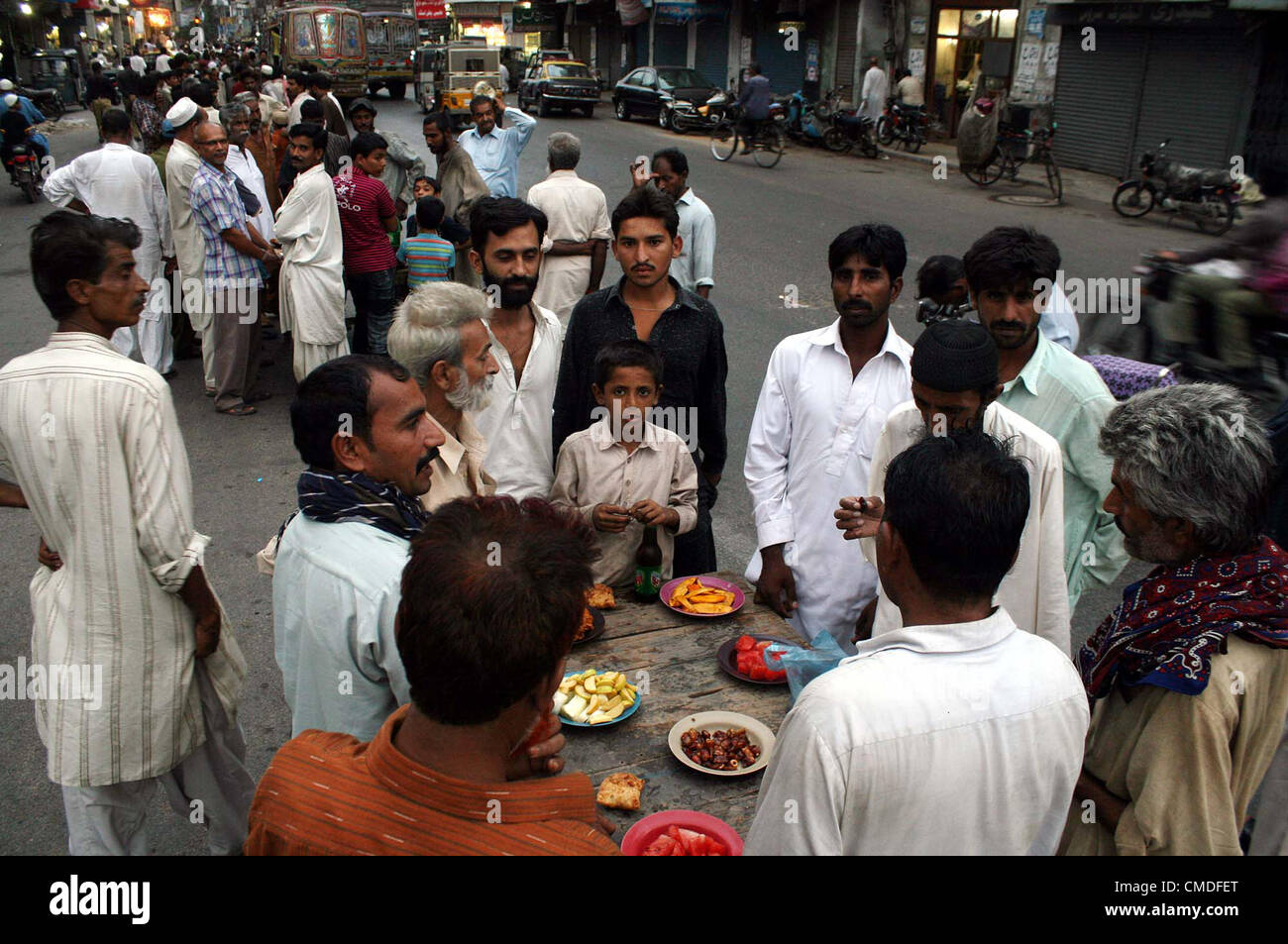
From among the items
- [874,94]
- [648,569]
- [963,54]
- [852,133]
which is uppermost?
[963,54]

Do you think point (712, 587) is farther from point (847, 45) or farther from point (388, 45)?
point (388, 45)

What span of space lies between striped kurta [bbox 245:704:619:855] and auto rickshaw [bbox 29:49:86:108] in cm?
3216

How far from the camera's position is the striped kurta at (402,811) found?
132cm

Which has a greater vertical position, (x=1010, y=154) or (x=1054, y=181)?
(x=1010, y=154)

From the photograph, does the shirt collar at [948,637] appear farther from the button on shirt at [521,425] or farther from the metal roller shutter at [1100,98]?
the metal roller shutter at [1100,98]

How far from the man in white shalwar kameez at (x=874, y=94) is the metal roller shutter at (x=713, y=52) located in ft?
31.8

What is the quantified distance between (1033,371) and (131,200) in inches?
265

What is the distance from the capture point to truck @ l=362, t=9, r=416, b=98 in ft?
104

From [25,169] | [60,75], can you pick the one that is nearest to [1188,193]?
[25,169]

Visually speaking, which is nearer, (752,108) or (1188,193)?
(1188,193)

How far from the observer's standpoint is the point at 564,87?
1066 inches

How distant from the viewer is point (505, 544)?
1.41m

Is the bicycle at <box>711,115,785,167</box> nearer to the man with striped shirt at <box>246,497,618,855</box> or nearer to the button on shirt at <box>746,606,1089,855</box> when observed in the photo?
the button on shirt at <box>746,606,1089,855</box>
